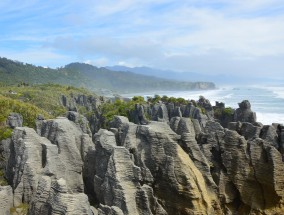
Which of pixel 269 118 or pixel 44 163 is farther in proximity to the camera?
pixel 269 118

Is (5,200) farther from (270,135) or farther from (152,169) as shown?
(270,135)

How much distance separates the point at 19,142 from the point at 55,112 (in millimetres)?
54250

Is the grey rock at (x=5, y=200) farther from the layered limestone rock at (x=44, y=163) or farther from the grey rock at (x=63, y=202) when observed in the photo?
the grey rock at (x=63, y=202)

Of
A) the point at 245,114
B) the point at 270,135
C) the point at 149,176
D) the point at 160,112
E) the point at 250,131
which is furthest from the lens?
the point at 160,112

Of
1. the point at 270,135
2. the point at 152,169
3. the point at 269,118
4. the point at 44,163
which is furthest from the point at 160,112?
the point at 269,118

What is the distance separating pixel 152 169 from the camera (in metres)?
17.8

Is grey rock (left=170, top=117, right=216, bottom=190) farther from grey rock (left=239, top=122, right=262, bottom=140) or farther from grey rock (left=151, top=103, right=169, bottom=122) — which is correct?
grey rock (left=151, top=103, right=169, bottom=122)

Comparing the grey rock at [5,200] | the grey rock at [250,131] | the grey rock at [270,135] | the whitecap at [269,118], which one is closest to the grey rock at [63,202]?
the grey rock at [5,200]

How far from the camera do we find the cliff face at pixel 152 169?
15.1 meters

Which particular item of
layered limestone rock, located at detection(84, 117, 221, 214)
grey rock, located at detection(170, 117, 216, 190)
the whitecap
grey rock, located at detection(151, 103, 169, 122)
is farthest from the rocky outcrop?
the whitecap

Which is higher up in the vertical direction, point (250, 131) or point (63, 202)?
point (250, 131)

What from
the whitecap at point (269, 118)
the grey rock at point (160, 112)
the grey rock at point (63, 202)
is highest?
the grey rock at point (160, 112)

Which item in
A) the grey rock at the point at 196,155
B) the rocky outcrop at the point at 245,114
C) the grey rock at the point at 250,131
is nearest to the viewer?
the grey rock at the point at 196,155

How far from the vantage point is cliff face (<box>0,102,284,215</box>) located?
1514 centimetres
